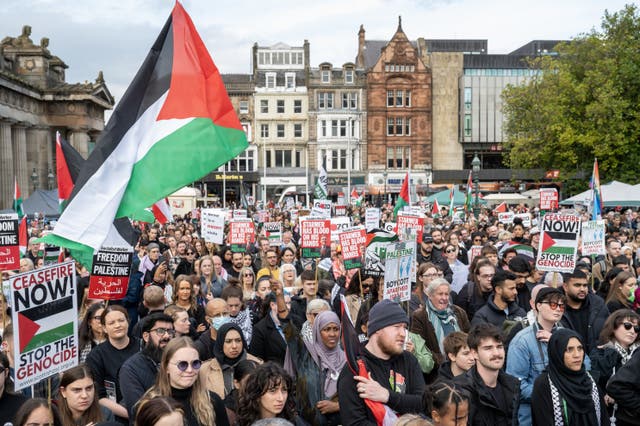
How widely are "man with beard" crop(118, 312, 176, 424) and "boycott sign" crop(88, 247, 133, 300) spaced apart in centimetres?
243

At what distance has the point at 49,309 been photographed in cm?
511

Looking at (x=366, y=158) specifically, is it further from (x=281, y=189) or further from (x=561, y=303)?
(x=561, y=303)

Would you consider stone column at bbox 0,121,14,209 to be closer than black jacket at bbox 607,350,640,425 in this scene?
No

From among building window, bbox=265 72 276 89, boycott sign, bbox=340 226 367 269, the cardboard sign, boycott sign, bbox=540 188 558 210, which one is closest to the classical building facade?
building window, bbox=265 72 276 89

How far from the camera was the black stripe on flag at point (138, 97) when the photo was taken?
6496mm

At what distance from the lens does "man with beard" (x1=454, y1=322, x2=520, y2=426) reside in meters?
4.87

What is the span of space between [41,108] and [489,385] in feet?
191

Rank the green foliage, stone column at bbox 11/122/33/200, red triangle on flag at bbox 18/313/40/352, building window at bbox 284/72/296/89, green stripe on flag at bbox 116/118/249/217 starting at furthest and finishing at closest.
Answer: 1. building window at bbox 284/72/296/89
2. stone column at bbox 11/122/33/200
3. the green foliage
4. green stripe on flag at bbox 116/118/249/217
5. red triangle on flag at bbox 18/313/40/352

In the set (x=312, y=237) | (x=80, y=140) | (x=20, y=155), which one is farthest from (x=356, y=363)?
(x=80, y=140)

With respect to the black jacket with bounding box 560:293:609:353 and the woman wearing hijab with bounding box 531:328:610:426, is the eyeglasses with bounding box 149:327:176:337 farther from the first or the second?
the black jacket with bounding box 560:293:609:353

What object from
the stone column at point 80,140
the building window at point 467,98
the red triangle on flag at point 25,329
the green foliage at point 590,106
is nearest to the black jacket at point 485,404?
the red triangle on flag at point 25,329

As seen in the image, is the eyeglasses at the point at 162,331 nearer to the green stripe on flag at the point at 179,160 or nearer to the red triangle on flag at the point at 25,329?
the green stripe on flag at the point at 179,160

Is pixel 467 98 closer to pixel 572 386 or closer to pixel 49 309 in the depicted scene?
pixel 572 386

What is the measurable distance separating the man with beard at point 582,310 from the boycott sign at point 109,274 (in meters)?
5.22
